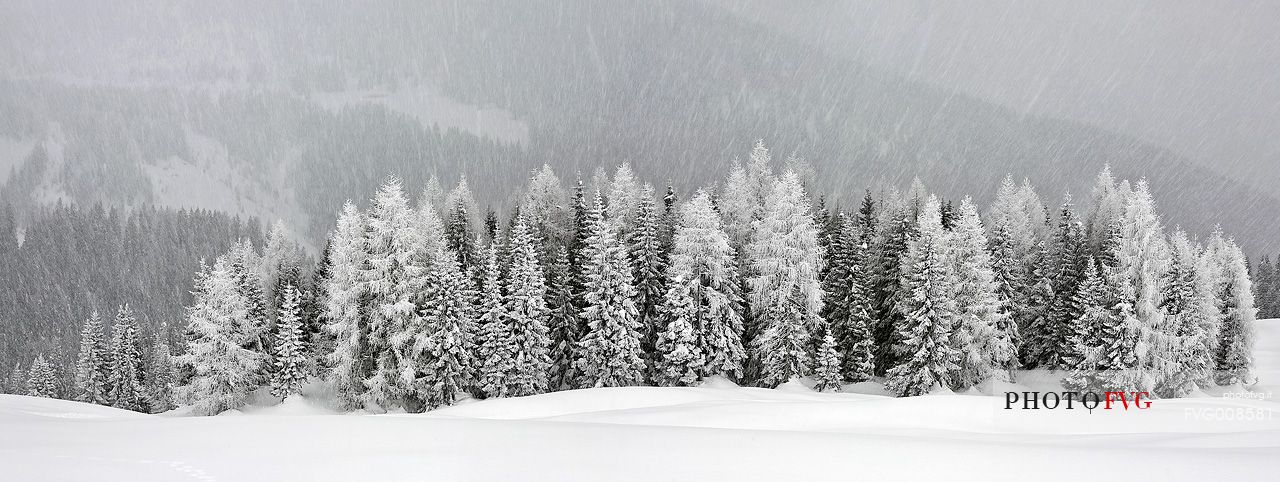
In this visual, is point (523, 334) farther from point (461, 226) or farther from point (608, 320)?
point (461, 226)

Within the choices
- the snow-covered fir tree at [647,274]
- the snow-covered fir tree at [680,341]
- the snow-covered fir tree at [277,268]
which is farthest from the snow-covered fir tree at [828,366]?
the snow-covered fir tree at [277,268]

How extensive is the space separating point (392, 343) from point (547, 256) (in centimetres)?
1435

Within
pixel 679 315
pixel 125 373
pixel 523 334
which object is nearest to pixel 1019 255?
pixel 679 315

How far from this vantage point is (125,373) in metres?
63.1

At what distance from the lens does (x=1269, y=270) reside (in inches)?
4001

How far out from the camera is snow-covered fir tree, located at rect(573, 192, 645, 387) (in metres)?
37.6

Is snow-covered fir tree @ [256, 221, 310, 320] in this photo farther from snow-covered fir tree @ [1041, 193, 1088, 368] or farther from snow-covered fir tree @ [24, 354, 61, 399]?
snow-covered fir tree @ [1041, 193, 1088, 368]

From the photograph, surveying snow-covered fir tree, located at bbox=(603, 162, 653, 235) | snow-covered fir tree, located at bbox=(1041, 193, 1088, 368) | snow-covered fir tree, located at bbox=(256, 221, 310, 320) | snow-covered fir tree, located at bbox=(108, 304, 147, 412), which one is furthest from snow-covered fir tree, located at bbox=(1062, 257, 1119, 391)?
snow-covered fir tree, located at bbox=(108, 304, 147, 412)

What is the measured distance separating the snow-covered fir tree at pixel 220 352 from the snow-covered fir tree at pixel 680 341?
825 inches

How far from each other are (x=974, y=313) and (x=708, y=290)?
44.0ft

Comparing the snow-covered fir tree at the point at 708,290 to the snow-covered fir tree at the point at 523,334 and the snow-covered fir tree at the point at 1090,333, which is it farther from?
the snow-covered fir tree at the point at 1090,333

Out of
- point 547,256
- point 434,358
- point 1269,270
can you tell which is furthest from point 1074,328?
point 1269,270

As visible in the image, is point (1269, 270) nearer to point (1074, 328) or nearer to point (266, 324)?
point (1074, 328)

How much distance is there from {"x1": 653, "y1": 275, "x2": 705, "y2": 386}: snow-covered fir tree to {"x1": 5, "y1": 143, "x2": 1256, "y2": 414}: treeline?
0.11m
